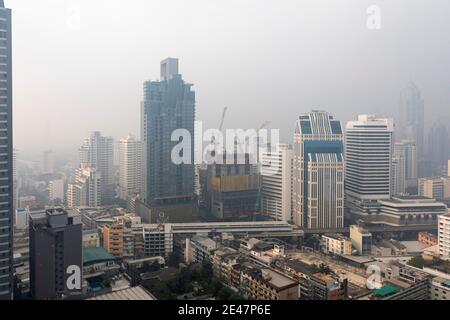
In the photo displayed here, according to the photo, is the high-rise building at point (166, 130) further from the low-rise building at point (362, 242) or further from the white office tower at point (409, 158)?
the white office tower at point (409, 158)

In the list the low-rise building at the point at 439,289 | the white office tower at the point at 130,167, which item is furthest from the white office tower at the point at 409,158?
the white office tower at the point at 130,167

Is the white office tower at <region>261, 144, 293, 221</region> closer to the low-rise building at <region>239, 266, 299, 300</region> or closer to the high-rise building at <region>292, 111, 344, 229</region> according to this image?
the high-rise building at <region>292, 111, 344, 229</region>

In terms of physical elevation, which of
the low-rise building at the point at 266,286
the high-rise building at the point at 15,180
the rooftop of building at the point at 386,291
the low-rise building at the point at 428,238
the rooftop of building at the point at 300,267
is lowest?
the low-rise building at the point at 428,238

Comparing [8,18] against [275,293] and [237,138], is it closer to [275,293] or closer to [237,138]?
[275,293]

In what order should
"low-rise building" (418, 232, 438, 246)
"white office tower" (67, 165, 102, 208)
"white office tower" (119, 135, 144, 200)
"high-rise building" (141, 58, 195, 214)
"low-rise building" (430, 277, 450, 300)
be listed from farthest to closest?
"white office tower" (119, 135, 144, 200), "high-rise building" (141, 58, 195, 214), "white office tower" (67, 165, 102, 208), "low-rise building" (418, 232, 438, 246), "low-rise building" (430, 277, 450, 300)

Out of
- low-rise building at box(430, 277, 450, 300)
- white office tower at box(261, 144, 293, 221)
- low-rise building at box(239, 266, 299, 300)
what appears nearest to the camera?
low-rise building at box(239, 266, 299, 300)

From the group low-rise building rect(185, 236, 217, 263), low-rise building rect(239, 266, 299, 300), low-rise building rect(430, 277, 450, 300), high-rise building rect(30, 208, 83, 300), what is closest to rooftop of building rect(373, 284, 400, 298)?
low-rise building rect(430, 277, 450, 300)

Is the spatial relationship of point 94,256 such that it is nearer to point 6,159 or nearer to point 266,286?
point 6,159

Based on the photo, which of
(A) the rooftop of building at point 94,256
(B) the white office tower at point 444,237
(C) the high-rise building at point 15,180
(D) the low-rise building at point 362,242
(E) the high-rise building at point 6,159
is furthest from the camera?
(D) the low-rise building at point 362,242
